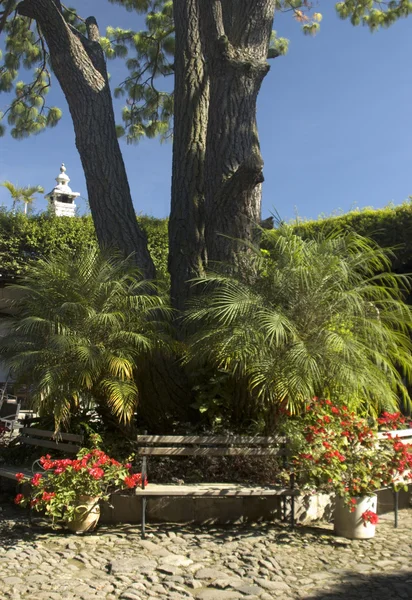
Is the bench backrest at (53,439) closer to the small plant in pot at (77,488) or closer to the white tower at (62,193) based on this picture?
the small plant in pot at (77,488)

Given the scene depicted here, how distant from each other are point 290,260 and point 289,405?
141 centimetres

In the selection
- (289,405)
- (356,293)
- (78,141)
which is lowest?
(289,405)

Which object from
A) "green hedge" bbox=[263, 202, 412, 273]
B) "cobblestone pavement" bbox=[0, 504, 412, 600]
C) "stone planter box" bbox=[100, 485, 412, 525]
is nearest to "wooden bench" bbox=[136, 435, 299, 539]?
"stone planter box" bbox=[100, 485, 412, 525]

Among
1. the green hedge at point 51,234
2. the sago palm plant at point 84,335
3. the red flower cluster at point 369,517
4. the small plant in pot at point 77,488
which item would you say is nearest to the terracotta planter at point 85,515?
the small plant in pot at point 77,488

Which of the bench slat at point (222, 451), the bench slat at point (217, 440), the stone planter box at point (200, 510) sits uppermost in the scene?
the bench slat at point (217, 440)

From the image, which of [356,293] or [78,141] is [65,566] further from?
[78,141]

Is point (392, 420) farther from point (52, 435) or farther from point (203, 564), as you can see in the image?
point (52, 435)

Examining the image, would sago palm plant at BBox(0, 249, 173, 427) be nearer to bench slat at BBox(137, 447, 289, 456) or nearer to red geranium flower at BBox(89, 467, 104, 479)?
bench slat at BBox(137, 447, 289, 456)

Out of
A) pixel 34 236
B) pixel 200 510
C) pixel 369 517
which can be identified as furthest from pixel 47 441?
pixel 34 236

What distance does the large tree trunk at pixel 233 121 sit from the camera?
6758mm

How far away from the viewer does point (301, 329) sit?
18.8ft

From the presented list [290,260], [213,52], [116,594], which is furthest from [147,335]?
[213,52]

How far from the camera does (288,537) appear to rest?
188 inches

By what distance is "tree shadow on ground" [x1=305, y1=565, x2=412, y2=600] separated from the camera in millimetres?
3582
